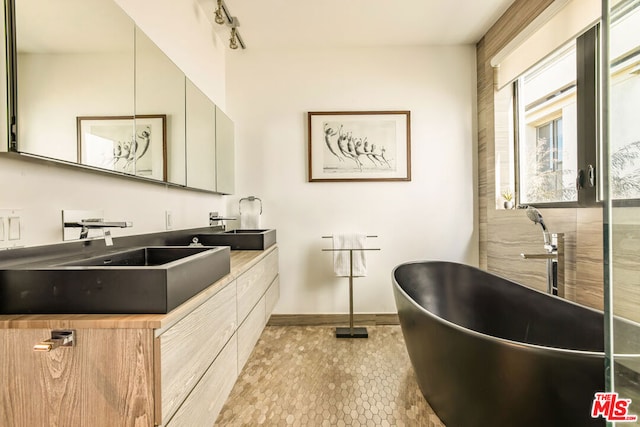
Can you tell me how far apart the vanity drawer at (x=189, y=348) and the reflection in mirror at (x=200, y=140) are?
1.04 m

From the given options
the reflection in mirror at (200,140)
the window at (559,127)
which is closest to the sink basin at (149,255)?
the reflection in mirror at (200,140)

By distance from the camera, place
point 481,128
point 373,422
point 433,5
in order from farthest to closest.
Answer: point 481,128 < point 433,5 < point 373,422

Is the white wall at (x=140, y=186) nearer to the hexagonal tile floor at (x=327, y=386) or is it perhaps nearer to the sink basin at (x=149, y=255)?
the sink basin at (x=149, y=255)

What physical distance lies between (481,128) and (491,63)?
540 millimetres

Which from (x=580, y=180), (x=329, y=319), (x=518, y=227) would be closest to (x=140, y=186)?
(x=329, y=319)

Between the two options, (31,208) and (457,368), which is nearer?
(31,208)

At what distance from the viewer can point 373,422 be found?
1.54m

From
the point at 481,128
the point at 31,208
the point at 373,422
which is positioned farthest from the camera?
the point at 481,128

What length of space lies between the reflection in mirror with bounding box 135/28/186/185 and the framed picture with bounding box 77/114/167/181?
0.07ft

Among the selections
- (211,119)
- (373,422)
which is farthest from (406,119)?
(373,422)

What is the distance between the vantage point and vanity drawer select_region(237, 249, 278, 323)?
150cm

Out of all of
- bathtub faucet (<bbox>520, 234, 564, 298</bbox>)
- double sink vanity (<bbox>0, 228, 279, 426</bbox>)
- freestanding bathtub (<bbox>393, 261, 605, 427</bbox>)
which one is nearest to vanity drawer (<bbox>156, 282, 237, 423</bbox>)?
double sink vanity (<bbox>0, 228, 279, 426</bbox>)

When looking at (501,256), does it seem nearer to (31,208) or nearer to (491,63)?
(491,63)

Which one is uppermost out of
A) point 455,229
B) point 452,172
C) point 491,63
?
point 491,63
